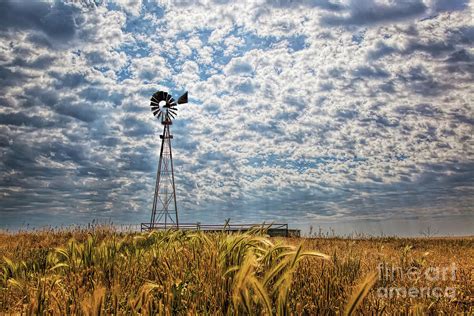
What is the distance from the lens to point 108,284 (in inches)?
175

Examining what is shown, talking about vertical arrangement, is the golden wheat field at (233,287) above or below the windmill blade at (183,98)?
below

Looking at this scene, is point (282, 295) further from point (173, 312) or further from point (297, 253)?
point (173, 312)

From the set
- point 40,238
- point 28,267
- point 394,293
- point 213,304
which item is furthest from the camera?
point 40,238

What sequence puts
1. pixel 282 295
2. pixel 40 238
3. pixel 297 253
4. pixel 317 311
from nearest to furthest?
pixel 282 295 → pixel 297 253 → pixel 317 311 → pixel 40 238

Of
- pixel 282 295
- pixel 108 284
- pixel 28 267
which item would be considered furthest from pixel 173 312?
pixel 28 267

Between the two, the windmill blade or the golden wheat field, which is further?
the windmill blade

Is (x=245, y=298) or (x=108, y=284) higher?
(x=245, y=298)

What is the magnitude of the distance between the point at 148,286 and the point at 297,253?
1386 mm

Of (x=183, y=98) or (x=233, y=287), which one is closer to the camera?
(x=233, y=287)

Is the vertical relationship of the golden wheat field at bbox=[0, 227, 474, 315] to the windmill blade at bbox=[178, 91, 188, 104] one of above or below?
below

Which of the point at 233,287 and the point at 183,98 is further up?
the point at 183,98

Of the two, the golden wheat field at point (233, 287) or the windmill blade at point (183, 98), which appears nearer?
the golden wheat field at point (233, 287)

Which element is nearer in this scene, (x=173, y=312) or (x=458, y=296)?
(x=173, y=312)

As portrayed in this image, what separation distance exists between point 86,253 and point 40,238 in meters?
13.4
